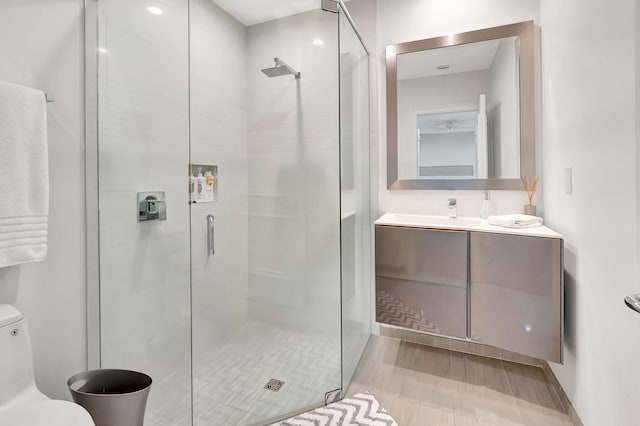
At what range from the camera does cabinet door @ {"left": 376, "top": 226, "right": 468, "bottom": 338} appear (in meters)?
1.92

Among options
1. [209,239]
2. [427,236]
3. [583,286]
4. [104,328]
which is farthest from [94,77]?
[583,286]

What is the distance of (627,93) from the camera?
3.69ft

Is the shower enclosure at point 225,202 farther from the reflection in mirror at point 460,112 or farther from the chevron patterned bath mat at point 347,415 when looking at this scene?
the reflection in mirror at point 460,112

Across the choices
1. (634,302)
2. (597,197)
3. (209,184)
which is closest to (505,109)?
(597,197)

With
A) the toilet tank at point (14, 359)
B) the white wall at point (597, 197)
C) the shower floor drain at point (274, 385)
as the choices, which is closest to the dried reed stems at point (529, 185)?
the white wall at point (597, 197)

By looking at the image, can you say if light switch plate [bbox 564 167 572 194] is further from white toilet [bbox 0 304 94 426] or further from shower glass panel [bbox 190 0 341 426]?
white toilet [bbox 0 304 94 426]

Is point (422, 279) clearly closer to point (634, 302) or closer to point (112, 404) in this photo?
point (634, 302)

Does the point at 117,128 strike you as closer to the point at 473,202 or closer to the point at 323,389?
the point at 323,389

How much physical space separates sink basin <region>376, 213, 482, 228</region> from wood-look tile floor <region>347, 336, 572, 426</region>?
96 centimetres

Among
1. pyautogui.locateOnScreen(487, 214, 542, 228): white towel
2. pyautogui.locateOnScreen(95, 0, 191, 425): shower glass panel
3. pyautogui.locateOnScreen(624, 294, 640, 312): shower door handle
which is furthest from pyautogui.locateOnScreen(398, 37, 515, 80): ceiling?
pyautogui.locateOnScreen(624, 294, 640, 312): shower door handle

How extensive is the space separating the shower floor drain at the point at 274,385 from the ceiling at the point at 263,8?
6.84 feet

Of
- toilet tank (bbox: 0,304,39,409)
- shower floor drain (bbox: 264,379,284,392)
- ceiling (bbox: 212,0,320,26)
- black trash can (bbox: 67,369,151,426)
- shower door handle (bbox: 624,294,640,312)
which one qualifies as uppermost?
ceiling (bbox: 212,0,320,26)

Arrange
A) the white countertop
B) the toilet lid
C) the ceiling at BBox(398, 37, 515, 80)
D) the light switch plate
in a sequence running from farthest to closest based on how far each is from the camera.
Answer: the ceiling at BBox(398, 37, 515, 80)
the white countertop
the light switch plate
the toilet lid

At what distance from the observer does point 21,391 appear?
1.16 metres
